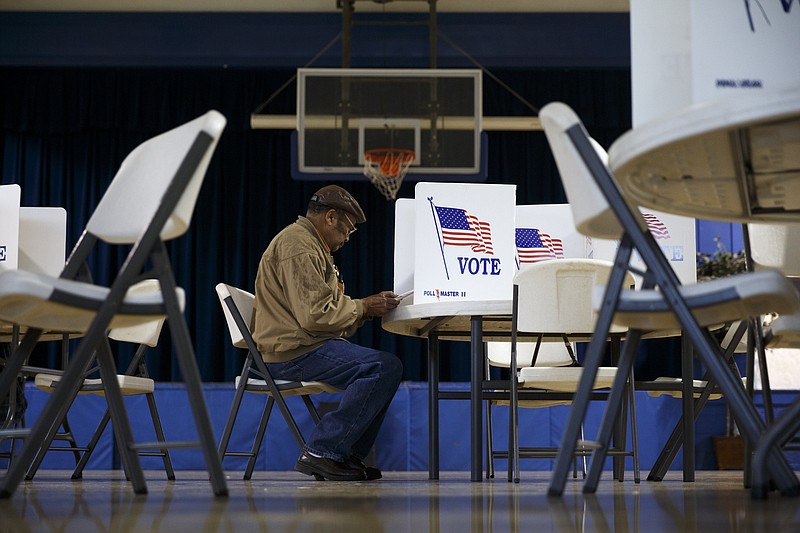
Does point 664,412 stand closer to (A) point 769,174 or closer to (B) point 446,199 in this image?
(B) point 446,199

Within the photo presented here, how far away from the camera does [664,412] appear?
5.98 metres

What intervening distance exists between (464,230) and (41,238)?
171 centimetres

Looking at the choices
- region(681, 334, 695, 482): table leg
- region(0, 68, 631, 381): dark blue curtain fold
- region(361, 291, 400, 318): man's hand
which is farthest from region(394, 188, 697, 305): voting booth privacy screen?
region(0, 68, 631, 381): dark blue curtain fold

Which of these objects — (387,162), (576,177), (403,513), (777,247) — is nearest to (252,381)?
(777,247)

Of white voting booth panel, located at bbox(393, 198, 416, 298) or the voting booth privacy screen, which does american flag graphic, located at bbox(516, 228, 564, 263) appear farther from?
white voting booth panel, located at bbox(393, 198, 416, 298)

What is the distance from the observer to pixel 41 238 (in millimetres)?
4133

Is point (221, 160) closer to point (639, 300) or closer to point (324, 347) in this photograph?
point (324, 347)

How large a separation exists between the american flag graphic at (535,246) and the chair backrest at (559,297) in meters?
0.94

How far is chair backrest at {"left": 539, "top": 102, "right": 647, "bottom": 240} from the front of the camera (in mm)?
1847

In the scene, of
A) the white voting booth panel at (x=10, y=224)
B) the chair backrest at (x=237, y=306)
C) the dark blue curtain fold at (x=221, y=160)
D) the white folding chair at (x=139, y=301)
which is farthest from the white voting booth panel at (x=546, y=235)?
the dark blue curtain fold at (x=221, y=160)

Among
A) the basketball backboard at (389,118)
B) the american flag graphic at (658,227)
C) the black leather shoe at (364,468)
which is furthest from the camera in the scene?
the basketball backboard at (389,118)

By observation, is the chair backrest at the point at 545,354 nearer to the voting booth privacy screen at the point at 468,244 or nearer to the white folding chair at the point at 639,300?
the voting booth privacy screen at the point at 468,244

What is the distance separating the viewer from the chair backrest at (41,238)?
4.10 m

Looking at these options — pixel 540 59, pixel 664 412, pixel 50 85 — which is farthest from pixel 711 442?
pixel 50 85
